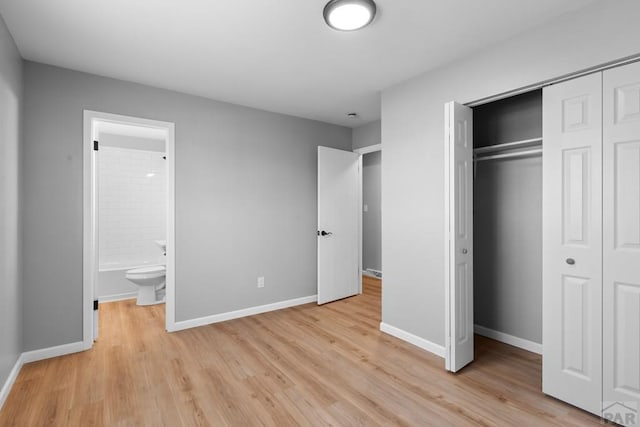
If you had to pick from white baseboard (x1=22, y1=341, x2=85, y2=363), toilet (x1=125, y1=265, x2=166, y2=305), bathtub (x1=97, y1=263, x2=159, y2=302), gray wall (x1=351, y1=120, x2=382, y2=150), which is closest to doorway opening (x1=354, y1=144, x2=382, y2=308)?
gray wall (x1=351, y1=120, x2=382, y2=150)

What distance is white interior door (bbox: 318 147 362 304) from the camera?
4.38m

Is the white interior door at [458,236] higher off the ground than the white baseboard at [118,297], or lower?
higher

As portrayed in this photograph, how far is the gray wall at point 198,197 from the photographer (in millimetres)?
2812

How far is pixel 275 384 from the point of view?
239 centimetres

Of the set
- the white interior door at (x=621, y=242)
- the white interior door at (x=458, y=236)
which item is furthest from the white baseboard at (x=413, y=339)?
the white interior door at (x=621, y=242)

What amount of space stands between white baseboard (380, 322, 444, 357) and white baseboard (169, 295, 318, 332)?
A: 132 centimetres

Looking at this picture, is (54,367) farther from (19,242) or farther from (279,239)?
(279,239)

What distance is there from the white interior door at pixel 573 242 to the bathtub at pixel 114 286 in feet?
16.6

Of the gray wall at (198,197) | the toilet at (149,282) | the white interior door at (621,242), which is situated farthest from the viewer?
the toilet at (149,282)

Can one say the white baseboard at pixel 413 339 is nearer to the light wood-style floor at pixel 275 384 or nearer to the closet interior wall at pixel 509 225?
the light wood-style floor at pixel 275 384

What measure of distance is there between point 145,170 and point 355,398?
505cm

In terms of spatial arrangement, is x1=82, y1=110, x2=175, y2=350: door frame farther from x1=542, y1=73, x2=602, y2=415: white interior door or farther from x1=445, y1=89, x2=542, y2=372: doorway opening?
x1=542, y1=73, x2=602, y2=415: white interior door

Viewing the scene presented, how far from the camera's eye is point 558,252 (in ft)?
6.99

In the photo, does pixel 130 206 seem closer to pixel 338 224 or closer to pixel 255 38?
pixel 338 224
